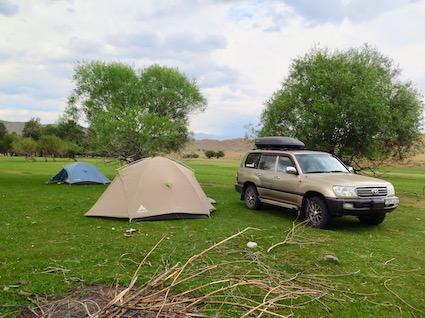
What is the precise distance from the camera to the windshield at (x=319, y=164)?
10.6 metres

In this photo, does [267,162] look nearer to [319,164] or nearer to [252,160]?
[252,160]

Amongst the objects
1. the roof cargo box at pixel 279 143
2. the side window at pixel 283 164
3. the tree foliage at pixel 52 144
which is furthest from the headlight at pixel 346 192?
the tree foliage at pixel 52 144

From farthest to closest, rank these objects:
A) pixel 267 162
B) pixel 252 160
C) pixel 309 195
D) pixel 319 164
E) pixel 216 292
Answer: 1. pixel 252 160
2. pixel 267 162
3. pixel 319 164
4. pixel 309 195
5. pixel 216 292

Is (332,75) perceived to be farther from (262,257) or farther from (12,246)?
(12,246)

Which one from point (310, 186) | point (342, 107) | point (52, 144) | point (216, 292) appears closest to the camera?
point (216, 292)

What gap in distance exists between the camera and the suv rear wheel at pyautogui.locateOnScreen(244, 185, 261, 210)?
1243 centimetres

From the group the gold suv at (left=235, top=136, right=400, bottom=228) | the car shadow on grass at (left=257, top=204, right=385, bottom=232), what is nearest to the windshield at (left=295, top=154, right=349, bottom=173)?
the gold suv at (left=235, top=136, right=400, bottom=228)

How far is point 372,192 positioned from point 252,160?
4480 millimetres

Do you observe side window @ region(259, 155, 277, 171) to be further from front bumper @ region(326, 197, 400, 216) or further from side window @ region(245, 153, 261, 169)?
front bumper @ region(326, 197, 400, 216)

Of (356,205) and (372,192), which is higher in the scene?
(372,192)

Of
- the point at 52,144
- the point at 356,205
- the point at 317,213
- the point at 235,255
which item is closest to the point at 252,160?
the point at 317,213

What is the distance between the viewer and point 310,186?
32.1ft

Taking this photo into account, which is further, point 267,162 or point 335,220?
point 267,162

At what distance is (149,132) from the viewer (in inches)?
920
